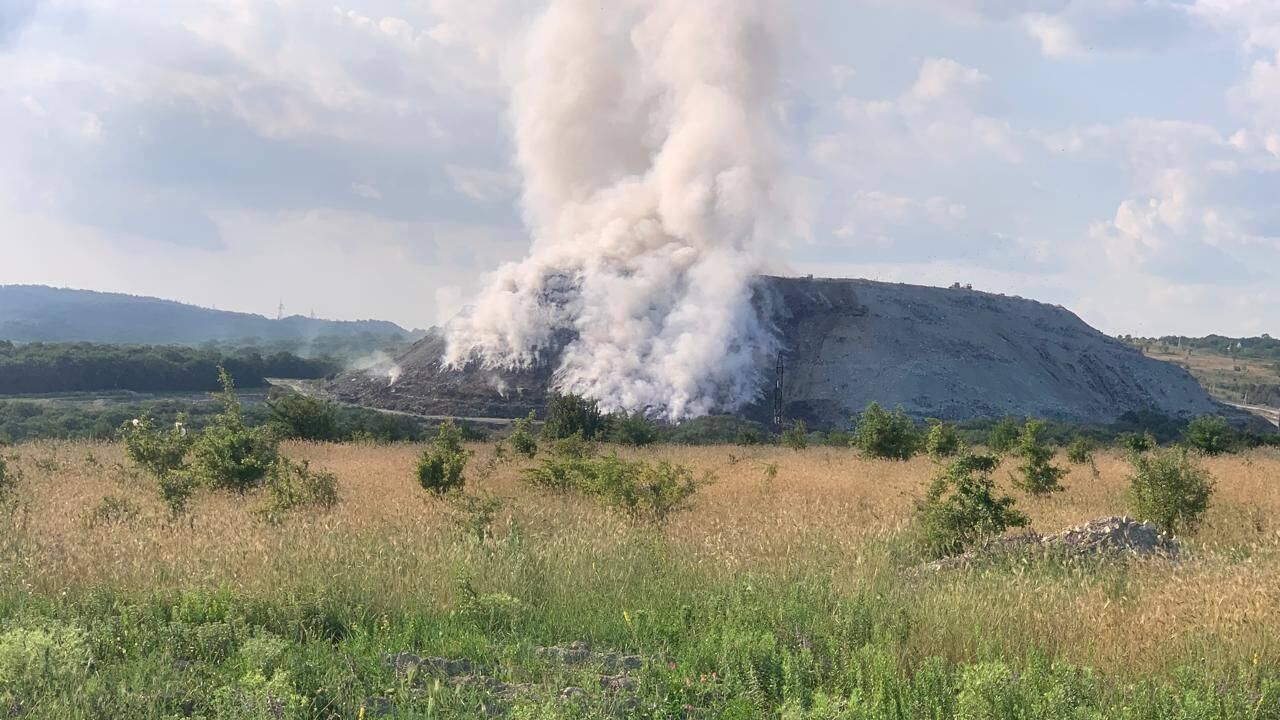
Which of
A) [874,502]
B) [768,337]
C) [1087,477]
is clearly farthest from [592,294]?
[874,502]

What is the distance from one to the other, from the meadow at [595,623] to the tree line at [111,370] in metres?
62.6

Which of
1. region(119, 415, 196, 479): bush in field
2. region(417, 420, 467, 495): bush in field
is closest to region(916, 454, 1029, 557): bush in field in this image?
region(417, 420, 467, 495): bush in field

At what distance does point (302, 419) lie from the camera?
28.1 metres

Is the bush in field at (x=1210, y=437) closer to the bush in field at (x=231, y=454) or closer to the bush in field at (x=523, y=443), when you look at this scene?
the bush in field at (x=523, y=443)

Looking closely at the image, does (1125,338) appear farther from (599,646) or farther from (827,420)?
(599,646)

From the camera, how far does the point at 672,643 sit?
596 centimetres

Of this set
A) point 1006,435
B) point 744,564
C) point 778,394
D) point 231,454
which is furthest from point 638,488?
point 778,394

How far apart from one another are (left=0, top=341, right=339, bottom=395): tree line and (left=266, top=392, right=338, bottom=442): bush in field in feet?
132

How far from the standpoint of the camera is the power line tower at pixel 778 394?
184 feet

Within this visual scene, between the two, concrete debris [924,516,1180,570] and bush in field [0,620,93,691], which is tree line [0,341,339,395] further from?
bush in field [0,620,93,691]

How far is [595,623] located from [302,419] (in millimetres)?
23922

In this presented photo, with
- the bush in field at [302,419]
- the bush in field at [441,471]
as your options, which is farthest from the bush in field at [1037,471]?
the bush in field at [302,419]

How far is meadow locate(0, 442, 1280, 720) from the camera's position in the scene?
4.80m

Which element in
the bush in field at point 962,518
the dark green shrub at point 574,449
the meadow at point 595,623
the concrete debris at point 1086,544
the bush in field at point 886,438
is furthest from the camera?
the bush in field at point 886,438
